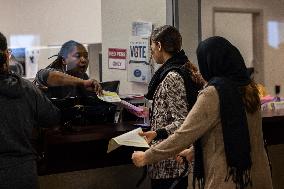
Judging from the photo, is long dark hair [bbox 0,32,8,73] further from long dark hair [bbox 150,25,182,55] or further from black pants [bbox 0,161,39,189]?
long dark hair [bbox 150,25,182,55]

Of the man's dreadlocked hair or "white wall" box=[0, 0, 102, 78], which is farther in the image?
"white wall" box=[0, 0, 102, 78]

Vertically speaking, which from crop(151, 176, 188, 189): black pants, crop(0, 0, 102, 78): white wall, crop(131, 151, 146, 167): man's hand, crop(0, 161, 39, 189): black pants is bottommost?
crop(151, 176, 188, 189): black pants

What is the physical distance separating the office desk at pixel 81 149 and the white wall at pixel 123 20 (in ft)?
4.33

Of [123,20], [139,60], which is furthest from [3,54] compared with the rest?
[123,20]

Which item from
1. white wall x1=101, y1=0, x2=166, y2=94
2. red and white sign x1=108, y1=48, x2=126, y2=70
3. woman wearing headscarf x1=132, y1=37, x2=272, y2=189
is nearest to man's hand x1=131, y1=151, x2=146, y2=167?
woman wearing headscarf x1=132, y1=37, x2=272, y2=189

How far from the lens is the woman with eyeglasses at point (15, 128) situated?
6.94 feet

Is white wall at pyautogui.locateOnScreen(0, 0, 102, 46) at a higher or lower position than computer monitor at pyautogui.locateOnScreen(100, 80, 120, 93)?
higher

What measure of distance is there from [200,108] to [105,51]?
2861mm

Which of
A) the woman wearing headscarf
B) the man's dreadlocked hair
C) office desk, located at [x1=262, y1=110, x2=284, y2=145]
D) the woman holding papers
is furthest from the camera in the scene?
the man's dreadlocked hair

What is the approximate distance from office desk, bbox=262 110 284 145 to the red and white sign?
4.80ft

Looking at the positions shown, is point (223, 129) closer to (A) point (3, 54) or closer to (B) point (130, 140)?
(B) point (130, 140)

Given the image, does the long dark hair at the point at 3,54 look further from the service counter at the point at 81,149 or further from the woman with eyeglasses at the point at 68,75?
the woman with eyeglasses at the point at 68,75

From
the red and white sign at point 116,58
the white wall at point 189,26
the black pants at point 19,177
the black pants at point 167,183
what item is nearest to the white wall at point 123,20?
the red and white sign at point 116,58

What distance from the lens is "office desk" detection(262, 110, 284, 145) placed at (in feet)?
10.9
